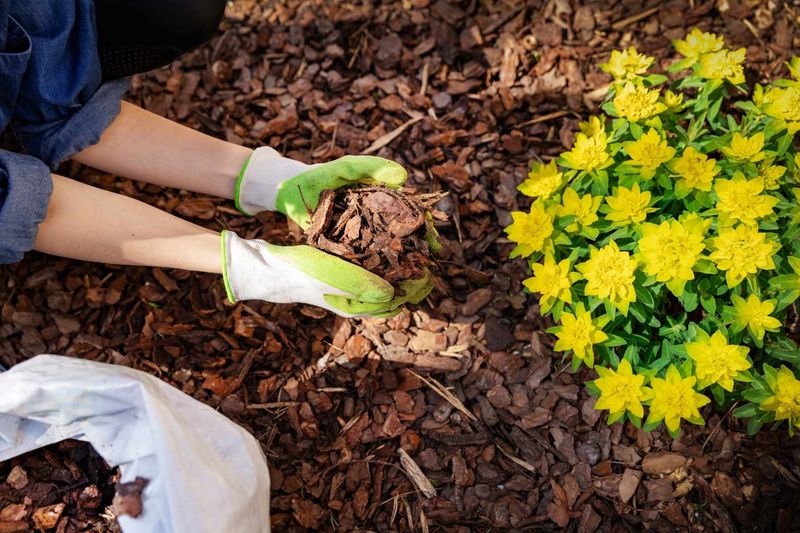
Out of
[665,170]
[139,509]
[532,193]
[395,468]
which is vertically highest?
[665,170]

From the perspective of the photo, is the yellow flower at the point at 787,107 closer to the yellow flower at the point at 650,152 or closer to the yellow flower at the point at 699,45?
the yellow flower at the point at 699,45

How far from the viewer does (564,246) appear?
1.78 meters

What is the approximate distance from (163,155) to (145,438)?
87 centimetres

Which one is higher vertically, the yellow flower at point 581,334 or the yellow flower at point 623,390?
the yellow flower at point 581,334

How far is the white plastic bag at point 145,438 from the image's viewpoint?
1.43 meters

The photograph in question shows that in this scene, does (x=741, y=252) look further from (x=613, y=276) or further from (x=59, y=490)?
(x=59, y=490)

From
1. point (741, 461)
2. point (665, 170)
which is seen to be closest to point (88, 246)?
point (665, 170)

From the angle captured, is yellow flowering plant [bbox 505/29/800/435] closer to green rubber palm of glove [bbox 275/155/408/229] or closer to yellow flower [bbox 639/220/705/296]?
yellow flower [bbox 639/220/705/296]

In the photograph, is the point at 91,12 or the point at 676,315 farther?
the point at 676,315

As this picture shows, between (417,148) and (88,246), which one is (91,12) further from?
(417,148)

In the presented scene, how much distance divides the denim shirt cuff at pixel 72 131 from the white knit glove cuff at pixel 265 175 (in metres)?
0.41

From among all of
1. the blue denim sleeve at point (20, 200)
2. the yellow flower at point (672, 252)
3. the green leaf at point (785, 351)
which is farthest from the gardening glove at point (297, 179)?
the green leaf at point (785, 351)

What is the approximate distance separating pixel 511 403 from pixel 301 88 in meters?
1.34

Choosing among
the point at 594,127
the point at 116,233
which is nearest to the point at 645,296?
the point at 594,127
